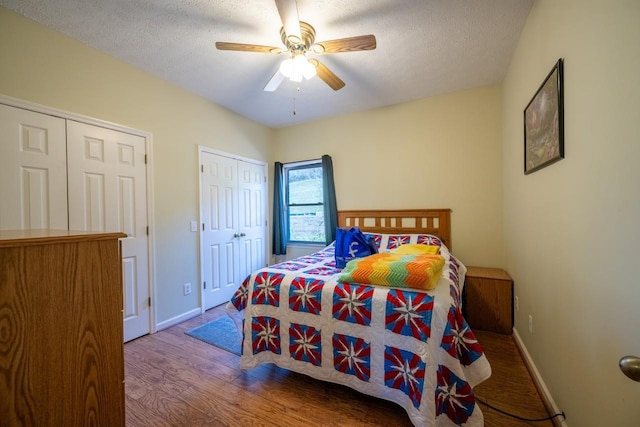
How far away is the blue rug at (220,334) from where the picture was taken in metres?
2.20

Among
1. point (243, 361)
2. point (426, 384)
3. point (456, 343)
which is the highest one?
point (456, 343)

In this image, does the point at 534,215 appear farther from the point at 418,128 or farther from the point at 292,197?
the point at 292,197

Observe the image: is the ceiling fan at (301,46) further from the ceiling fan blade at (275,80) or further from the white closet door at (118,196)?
the white closet door at (118,196)

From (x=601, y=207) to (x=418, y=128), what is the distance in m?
2.39

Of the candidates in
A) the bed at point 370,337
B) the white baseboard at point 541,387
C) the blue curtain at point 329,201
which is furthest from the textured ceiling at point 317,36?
the white baseboard at point 541,387

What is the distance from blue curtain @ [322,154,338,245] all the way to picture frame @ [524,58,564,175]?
7.25 ft

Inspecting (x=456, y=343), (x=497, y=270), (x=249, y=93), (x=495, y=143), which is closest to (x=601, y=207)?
(x=456, y=343)

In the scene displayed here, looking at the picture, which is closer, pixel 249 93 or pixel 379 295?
pixel 379 295

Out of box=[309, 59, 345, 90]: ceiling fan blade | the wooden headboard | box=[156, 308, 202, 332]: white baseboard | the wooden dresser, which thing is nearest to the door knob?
the wooden dresser

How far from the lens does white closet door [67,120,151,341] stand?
1.98 m

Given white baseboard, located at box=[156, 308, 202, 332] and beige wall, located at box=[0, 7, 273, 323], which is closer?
beige wall, located at box=[0, 7, 273, 323]

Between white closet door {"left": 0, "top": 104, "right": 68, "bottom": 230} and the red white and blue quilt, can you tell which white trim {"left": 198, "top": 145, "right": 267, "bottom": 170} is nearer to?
white closet door {"left": 0, "top": 104, "right": 68, "bottom": 230}

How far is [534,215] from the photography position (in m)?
1.73

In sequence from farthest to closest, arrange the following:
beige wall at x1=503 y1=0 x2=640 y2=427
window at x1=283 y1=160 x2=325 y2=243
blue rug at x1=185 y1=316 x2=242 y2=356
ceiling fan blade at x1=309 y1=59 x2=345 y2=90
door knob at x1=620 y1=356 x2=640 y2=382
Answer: window at x1=283 y1=160 x2=325 y2=243 → blue rug at x1=185 y1=316 x2=242 y2=356 → ceiling fan blade at x1=309 y1=59 x2=345 y2=90 → beige wall at x1=503 y1=0 x2=640 y2=427 → door knob at x1=620 y1=356 x2=640 y2=382
